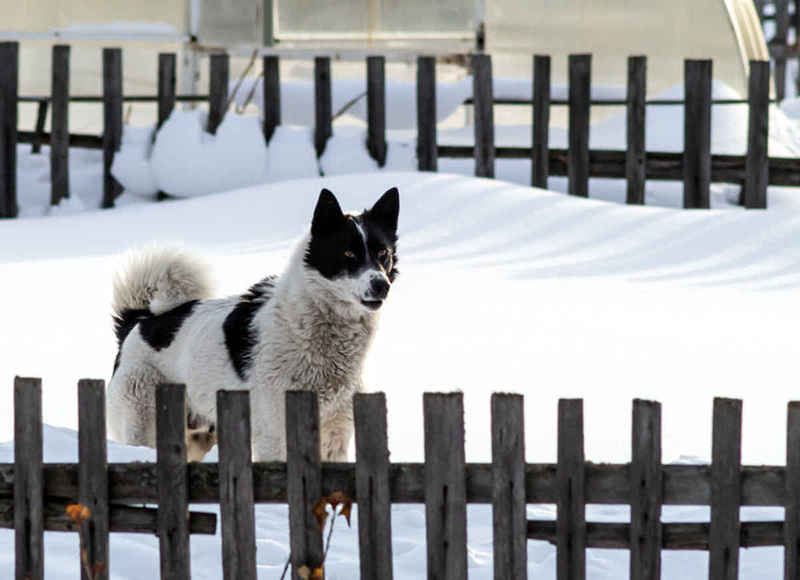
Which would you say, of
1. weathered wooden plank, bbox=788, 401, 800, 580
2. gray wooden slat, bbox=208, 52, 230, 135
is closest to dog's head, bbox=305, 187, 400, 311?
weathered wooden plank, bbox=788, 401, 800, 580

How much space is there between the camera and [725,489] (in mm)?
3344

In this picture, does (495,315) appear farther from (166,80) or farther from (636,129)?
(166,80)

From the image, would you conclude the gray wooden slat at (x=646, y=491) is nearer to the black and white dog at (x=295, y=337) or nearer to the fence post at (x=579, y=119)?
the black and white dog at (x=295, y=337)

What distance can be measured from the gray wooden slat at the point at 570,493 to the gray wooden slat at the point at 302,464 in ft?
2.06

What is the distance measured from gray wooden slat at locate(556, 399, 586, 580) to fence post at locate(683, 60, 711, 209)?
8.59 m

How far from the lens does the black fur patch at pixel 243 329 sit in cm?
453

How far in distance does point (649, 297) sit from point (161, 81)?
5614mm

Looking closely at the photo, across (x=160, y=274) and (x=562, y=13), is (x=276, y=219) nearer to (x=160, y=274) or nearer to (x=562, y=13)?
(x=562, y=13)

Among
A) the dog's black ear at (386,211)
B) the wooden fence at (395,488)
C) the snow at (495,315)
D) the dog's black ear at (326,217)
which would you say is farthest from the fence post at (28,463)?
the dog's black ear at (386,211)

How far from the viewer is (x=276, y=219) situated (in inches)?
436

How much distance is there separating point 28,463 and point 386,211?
5.53 feet

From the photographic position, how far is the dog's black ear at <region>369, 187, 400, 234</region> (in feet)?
15.2

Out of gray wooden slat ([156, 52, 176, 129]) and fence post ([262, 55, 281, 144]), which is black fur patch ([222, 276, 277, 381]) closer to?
fence post ([262, 55, 281, 144])

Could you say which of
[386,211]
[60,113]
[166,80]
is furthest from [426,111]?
[386,211]
